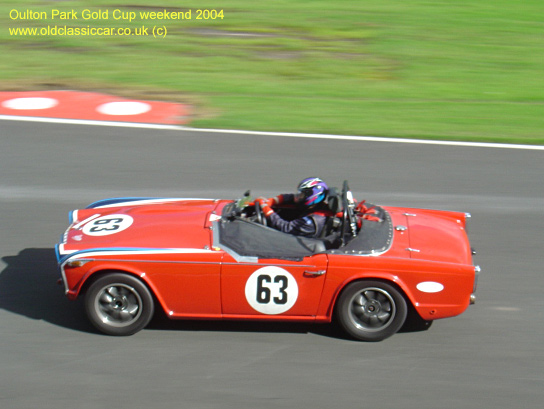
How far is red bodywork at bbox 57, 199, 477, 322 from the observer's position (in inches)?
220

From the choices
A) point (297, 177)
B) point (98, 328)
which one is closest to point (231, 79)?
point (297, 177)

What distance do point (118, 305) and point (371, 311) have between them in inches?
80.5

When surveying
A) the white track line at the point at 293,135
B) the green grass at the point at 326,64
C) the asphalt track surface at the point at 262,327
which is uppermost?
the green grass at the point at 326,64

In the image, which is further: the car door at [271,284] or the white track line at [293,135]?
the white track line at [293,135]

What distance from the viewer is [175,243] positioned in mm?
5746

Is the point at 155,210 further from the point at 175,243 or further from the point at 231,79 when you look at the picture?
the point at 231,79

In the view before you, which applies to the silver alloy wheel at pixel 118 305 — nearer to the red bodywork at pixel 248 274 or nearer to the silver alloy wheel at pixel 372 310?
the red bodywork at pixel 248 274

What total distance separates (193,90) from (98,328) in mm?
7597

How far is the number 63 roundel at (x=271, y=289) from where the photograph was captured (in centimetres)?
559

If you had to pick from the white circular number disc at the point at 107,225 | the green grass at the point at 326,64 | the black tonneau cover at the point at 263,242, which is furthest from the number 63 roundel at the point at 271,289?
the green grass at the point at 326,64

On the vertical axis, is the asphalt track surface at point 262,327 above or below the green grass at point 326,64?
below

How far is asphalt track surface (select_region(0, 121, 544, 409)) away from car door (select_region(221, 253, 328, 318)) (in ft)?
1.09

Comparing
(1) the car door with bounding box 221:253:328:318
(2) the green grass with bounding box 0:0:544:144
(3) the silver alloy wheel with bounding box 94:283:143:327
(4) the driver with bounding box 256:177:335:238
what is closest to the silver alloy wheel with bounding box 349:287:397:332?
(1) the car door with bounding box 221:253:328:318

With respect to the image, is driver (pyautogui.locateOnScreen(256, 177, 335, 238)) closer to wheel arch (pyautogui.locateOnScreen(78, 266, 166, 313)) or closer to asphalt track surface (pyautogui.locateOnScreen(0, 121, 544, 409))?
asphalt track surface (pyautogui.locateOnScreen(0, 121, 544, 409))
